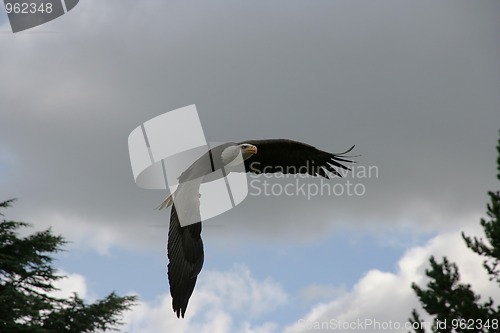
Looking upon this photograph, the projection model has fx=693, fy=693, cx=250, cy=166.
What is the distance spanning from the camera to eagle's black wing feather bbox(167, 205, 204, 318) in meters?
11.6

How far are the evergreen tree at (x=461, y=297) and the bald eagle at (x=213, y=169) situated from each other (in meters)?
5.63

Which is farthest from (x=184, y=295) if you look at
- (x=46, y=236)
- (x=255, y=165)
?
(x=46, y=236)

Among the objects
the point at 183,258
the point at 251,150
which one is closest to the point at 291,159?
the point at 251,150

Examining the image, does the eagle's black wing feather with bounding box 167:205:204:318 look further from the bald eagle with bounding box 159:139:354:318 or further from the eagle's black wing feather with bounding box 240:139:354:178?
the eagle's black wing feather with bounding box 240:139:354:178

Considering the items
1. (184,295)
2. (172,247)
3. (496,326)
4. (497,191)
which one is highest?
(497,191)

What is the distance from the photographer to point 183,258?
11953 mm

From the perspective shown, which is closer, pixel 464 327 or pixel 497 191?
pixel 464 327

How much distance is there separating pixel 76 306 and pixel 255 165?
8.00 m

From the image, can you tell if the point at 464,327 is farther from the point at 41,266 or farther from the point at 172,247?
the point at 41,266

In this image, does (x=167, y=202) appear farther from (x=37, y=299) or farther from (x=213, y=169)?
(x=37, y=299)

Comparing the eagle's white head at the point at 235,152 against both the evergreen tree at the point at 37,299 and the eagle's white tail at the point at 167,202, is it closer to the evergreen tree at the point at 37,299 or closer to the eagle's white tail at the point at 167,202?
the eagle's white tail at the point at 167,202

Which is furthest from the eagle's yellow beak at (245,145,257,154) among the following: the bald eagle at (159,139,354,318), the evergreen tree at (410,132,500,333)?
the evergreen tree at (410,132,500,333)

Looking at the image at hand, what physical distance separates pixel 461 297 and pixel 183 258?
32.1ft

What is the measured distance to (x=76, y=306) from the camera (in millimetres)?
19750
